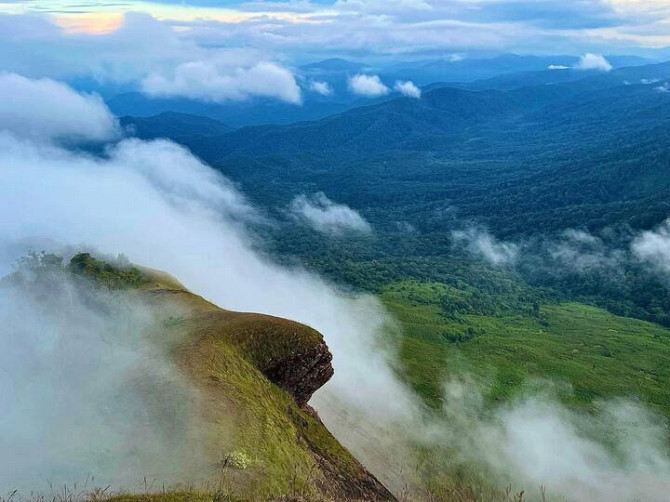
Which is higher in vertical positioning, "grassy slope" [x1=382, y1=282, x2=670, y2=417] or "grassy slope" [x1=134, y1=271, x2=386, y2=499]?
"grassy slope" [x1=134, y1=271, x2=386, y2=499]

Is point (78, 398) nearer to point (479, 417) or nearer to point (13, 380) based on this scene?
point (13, 380)

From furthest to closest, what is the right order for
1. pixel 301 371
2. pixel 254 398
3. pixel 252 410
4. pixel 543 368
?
pixel 543 368
pixel 301 371
pixel 254 398
pixel 252 410

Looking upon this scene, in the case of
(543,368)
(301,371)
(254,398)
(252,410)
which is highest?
(252,410)

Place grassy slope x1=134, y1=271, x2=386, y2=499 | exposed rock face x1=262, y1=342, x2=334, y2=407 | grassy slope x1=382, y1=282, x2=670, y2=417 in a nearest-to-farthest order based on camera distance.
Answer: grassy slope x1=134, y1=271, x2=386, y2=499 < exposed rock face x1=262, y1=342, x2=334, y2=407 < grassy slope x1=382, y1=282, x2=670, y2=417

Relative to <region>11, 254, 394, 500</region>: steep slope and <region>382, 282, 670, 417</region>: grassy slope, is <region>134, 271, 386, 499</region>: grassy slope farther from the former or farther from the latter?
<region>382, 282, 670, 417</region>: grassy slope

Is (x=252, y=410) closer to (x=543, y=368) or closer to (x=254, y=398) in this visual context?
(x=254, y=398)

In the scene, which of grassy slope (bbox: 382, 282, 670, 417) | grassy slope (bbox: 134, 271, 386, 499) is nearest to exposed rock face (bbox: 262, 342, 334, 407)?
grassy slope (bbox: 134, 271, 386, 499)

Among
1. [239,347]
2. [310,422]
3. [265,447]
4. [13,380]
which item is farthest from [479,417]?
[13,380]

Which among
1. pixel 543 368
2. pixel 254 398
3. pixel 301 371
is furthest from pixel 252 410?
pixel 543 368

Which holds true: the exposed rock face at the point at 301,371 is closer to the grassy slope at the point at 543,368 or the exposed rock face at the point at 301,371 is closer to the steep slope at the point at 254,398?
the steep slope at the point at 254,398
